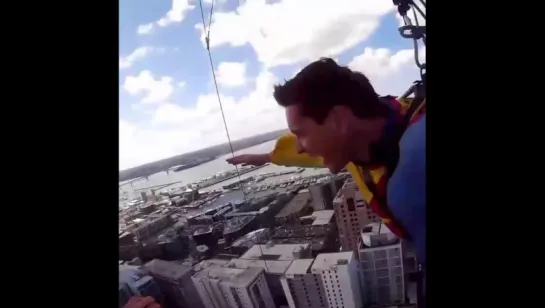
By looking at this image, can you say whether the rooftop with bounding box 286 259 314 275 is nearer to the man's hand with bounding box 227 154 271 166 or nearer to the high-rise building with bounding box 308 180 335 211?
the high-rise building with bounding box 308 180 335 211

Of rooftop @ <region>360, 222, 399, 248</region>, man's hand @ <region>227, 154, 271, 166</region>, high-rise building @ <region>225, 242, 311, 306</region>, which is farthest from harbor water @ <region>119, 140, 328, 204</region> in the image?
rooftop @ <region>360, 222, 399, 248</region>

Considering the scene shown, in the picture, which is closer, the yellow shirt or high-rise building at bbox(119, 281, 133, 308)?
the yellow shirt

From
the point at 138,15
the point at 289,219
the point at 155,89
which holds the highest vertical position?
the point at 138,15

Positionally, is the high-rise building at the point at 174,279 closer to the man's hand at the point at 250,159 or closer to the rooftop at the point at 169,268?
the rooftop at the point at 169,268
